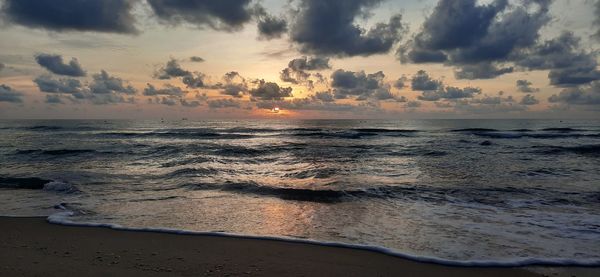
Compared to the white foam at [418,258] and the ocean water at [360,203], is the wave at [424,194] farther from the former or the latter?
the white foam at [418,258]

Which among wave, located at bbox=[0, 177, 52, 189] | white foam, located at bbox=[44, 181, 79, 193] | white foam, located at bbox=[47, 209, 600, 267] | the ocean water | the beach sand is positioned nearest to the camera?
the beach sand

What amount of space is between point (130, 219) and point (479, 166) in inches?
648

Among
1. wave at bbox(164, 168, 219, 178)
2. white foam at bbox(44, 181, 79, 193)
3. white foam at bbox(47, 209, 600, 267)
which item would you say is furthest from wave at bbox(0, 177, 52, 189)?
white foam at bbox(47, 209, 600, 267)

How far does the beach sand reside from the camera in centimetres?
526

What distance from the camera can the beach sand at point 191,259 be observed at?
207 inches

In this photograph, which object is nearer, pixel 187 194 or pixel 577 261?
pixel 577 261

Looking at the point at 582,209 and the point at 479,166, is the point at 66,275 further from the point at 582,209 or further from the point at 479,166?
the point at 479,166

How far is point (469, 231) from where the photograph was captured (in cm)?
761

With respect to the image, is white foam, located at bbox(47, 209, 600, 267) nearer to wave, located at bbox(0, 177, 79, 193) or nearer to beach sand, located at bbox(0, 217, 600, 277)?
beach sand, located at bbox(0, 217, 600, 277)

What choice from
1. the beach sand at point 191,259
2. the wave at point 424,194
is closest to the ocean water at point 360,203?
the wave at point 424,194

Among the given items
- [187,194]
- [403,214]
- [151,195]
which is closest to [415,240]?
[403,214]

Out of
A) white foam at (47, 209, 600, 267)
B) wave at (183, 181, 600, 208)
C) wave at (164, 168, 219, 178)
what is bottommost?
wave at (183, 181, 600, 208)

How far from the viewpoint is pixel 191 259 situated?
577cm

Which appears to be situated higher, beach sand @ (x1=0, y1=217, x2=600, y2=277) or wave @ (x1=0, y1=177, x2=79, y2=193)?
beach sand @ (x1=0, y1=217, x2=600, y2=277)
